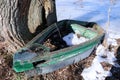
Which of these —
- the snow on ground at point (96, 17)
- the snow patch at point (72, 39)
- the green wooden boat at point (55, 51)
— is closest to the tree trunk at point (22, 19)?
the green wooden boat at point (55, 51)

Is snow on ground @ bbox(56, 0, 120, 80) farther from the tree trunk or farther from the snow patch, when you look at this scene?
the tree trunk

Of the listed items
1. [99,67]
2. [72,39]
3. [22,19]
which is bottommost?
[99,67]

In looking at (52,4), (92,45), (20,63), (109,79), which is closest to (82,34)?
(92,45)

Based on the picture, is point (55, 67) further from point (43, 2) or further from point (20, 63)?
point (43, 2)

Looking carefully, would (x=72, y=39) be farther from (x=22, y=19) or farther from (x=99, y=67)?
(x=22, y=19)

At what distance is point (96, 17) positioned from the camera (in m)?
5.32

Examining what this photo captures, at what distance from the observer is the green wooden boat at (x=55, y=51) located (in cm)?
353

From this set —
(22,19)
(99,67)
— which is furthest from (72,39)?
(22,19)

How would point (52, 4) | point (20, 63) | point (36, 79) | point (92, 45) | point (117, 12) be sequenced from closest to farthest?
point (20, 63) → point (36, 79) → point (92, 45) → point (52, 4) → point (117, 12)

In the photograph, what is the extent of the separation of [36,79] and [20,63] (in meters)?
0.39

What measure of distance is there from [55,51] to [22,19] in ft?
2.32

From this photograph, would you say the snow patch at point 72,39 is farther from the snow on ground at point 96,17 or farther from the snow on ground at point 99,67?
the snow on ground at point 99,67

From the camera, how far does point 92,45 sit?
160 inches

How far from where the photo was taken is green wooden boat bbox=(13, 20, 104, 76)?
3.53 metres
